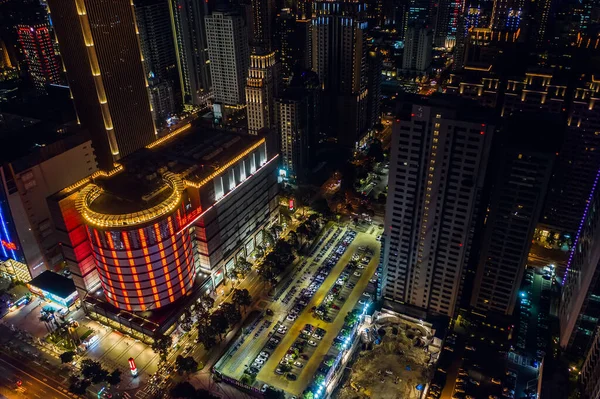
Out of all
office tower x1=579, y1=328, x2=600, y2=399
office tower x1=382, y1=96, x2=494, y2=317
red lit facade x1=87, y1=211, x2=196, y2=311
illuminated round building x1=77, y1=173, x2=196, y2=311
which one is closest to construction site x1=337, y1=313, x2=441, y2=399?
office tower x1=382, y1=96, x2=494, y2=317

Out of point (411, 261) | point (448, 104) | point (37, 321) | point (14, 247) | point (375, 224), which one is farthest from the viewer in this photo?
point (375, 224)

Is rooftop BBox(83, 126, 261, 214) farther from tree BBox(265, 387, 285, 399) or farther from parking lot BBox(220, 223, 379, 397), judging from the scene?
tree BBox(265, 387, 285, 399)

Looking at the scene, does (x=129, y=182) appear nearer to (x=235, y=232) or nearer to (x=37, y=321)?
(x=235, y=232)

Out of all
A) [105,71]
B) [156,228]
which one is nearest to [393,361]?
[156,228]

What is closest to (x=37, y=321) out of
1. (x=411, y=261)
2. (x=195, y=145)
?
(x=195, y=145)

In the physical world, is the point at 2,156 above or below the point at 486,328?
above

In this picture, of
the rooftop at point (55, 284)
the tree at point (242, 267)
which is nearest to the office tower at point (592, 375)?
the tree at point (242, 267)

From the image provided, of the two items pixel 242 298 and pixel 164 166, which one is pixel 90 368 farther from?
pixel 164 166
